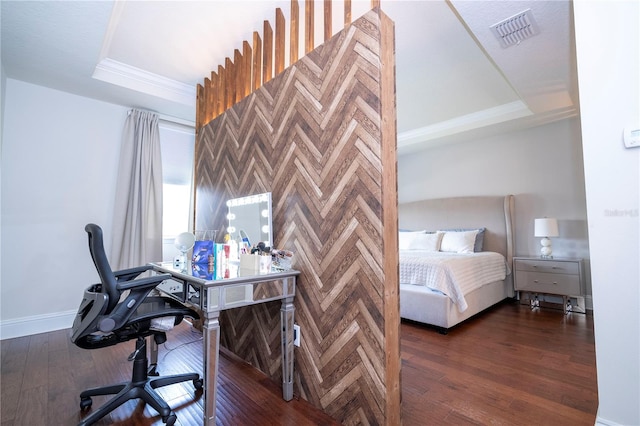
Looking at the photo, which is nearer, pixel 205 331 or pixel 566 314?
pixel 205 331

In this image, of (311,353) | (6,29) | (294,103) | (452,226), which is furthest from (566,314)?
(6,29)

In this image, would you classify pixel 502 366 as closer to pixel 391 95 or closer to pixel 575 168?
pixel 391 95

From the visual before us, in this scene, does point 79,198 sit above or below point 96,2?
below

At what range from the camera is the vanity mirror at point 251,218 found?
2125 millimetres

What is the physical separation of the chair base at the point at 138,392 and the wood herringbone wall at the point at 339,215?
2.29ft

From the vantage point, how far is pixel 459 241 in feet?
13.9

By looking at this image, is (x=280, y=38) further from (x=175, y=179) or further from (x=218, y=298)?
(x=175, y=179)

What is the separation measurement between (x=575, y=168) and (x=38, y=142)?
6501mm

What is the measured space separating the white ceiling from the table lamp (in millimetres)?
1401

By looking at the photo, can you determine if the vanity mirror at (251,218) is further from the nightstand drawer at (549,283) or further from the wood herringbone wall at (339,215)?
the nightstand drawer at (549,283)

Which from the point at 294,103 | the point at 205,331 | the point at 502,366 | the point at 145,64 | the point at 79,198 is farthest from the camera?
the point at 79,198

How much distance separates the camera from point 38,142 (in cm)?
302

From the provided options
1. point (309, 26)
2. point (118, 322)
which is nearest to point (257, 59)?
point (309, 26)

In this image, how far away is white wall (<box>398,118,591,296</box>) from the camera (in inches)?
148
